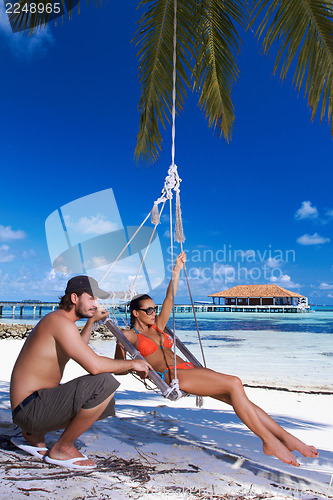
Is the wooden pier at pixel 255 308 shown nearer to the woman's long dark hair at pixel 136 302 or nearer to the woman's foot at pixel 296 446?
the woman's long dark hair at pixel 136 302

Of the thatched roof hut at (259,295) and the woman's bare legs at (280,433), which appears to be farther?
the thatched roof hut at (259,295)

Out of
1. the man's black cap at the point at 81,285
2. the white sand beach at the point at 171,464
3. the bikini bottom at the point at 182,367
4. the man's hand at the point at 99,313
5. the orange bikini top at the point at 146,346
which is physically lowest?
the white sand beach at the point at 171,464

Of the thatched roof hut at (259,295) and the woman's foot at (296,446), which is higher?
the thatched roof hut at (259,295)

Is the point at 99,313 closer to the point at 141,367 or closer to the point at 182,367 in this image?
the point at 141,367

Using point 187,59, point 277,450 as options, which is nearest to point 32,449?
point 277,450

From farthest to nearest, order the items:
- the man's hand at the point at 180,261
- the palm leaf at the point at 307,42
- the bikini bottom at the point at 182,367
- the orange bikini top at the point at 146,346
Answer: the palm leaf at the point at 307,42, the man's hand at the point at 180,261, the orange bikini top at the point at 146,346, the bikini bottom at the point at 182,367

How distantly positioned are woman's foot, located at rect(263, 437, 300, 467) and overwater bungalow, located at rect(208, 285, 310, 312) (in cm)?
3930

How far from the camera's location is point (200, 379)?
2.12m

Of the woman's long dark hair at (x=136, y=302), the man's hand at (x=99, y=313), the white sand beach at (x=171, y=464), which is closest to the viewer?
the white sand beach at (x=171, y=464)

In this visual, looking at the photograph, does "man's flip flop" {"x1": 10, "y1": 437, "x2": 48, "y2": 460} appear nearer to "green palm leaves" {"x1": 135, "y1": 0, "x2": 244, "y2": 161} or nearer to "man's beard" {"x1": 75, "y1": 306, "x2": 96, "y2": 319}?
"man's beard" {"x1": 75, "y1": 306, "x2": 96, "y2": 319}

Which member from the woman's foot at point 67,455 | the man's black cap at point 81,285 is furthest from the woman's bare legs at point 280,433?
the man's black cap at point 81,285

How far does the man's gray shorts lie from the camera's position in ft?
5.96

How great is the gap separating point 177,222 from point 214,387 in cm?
142

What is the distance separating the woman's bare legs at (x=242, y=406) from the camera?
1968 millimetres
